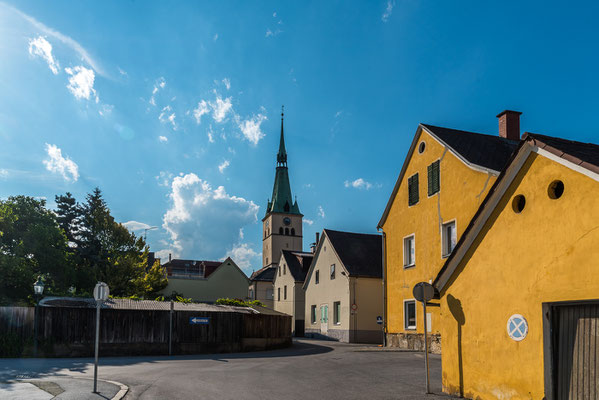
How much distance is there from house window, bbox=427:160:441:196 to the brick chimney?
14.0ft

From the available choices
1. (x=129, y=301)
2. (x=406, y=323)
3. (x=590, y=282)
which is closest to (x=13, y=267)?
(x=129, y=301)

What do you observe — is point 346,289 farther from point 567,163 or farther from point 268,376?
point 567,163

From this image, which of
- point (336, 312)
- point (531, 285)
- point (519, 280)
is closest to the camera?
point (531, 285)

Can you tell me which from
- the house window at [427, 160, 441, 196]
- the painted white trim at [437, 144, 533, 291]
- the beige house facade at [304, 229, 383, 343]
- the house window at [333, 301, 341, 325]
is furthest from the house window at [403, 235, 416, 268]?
the painted white trim at [437, 144, 533, 291]

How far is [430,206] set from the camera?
23016 mm

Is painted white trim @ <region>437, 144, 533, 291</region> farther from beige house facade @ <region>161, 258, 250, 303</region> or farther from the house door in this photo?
beige house facade @ <region>161, 258, 250, 303</region>

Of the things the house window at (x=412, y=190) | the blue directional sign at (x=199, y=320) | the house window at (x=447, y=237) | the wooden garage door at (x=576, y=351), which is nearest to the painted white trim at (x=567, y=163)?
the wooden garage door at (x=576, y=351)

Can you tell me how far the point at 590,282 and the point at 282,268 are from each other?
42900 mm

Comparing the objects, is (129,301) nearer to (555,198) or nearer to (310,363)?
(310,363)

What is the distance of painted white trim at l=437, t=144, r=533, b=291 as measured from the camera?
9383 millimetres

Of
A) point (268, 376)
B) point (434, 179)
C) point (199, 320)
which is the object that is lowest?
point (268, 376)

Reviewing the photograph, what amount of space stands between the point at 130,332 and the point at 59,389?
11979mm

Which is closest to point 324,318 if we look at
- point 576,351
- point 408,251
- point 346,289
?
point 346,289

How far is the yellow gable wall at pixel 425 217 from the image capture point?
66.6 ft
